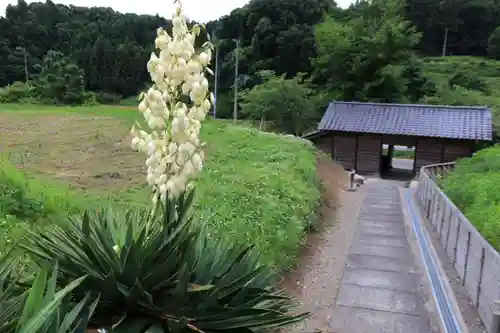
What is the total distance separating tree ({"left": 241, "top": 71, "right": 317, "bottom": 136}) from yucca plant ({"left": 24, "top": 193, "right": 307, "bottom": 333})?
23.4 meters

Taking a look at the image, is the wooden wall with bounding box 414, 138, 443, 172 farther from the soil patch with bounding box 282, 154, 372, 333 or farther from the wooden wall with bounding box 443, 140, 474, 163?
the soil patch with bounding box 282, 154, 372, 333

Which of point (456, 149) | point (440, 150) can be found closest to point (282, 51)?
point (440, 150)

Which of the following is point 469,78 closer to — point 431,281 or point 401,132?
point 401,132

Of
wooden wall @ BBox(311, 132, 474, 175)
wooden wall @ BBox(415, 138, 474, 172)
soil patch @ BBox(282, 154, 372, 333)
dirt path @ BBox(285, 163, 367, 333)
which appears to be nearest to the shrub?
soil patch @ BBox(282, 154, 372, 333)

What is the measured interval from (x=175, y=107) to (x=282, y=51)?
34606mm

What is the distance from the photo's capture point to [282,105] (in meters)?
26.9

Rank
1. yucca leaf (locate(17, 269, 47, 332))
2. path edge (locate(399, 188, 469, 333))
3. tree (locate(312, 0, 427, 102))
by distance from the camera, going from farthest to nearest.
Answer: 1. tree (locate(312, 0, 427, 102))
2. path edge (locate(399, 188, 469, 333))
3. yucca leaf (locate(17, 269, 47, 332))

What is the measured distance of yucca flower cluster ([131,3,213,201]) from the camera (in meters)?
3.23

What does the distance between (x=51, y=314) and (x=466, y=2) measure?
58127 millimetres

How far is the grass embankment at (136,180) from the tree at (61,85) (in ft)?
37.4

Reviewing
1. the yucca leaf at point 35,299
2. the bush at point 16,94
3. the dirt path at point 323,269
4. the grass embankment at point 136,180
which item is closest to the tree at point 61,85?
the bush at point 16,94

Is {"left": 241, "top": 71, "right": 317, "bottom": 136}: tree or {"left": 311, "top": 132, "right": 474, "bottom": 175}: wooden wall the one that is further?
{"left": 241, "top": 71, "right": 317, "bottom": 136}: tree

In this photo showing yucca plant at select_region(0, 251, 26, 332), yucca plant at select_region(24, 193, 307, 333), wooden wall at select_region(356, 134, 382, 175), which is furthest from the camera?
wooden wall at select_region(356, 134, 382, 175)

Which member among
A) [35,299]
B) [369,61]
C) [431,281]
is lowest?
[431,281]
